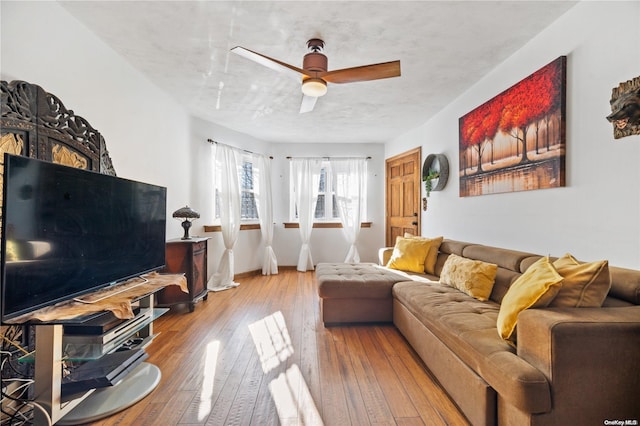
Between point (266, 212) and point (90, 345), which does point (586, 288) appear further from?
point (266, 212)

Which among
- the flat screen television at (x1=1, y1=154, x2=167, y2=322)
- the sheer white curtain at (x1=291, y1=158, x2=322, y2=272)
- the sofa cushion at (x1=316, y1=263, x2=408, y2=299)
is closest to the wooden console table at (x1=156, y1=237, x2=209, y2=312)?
the flat screen television at (x1=1, y1=154, x2=167, y2=322)

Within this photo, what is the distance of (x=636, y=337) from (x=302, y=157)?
4914 millimetres

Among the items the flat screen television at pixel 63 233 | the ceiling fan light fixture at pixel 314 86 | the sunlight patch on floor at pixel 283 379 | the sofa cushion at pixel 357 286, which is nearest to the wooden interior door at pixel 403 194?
the sofa cushion at pixel 357 286

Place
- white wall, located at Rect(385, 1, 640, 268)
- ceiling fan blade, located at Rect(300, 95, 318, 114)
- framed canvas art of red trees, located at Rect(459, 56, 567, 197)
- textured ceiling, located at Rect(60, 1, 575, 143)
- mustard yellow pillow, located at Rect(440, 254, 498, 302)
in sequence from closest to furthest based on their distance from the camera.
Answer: white wall, located at Rect(385, 1, 640, 268) < textured ceiling, located at Rect(60, 1, 575, 143) < framed canvas art of red trees, located at Rect(459, 56, 567, 197) < mustard yellow pillow, located at Rect(440, 254, 498, 302) < ceiling fan blade, located at Rect(300, 95, 318, 114)

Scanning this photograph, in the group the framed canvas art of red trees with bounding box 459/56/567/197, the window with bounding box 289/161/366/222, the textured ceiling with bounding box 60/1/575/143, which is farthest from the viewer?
the window with bounding box 289/161/366/222

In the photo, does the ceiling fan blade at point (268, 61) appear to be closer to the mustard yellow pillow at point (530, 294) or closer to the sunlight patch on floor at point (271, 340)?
the mustard yellow pillow at point (530, 294)

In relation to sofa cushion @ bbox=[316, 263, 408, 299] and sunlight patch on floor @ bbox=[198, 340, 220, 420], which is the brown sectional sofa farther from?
sunlight patch on floor @ bbox=[198, 340, 220, 420]

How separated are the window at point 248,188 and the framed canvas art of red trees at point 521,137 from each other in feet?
11.2

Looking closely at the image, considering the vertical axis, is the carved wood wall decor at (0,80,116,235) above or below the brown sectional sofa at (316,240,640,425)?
above

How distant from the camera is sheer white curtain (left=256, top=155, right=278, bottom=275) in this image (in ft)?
17.2

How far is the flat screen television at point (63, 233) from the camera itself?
1279mm

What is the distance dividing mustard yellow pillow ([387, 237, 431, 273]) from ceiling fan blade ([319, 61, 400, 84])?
1.90 metres

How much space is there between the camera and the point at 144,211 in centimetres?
216

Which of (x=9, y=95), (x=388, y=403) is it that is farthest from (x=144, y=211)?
(x=388, y=403)
